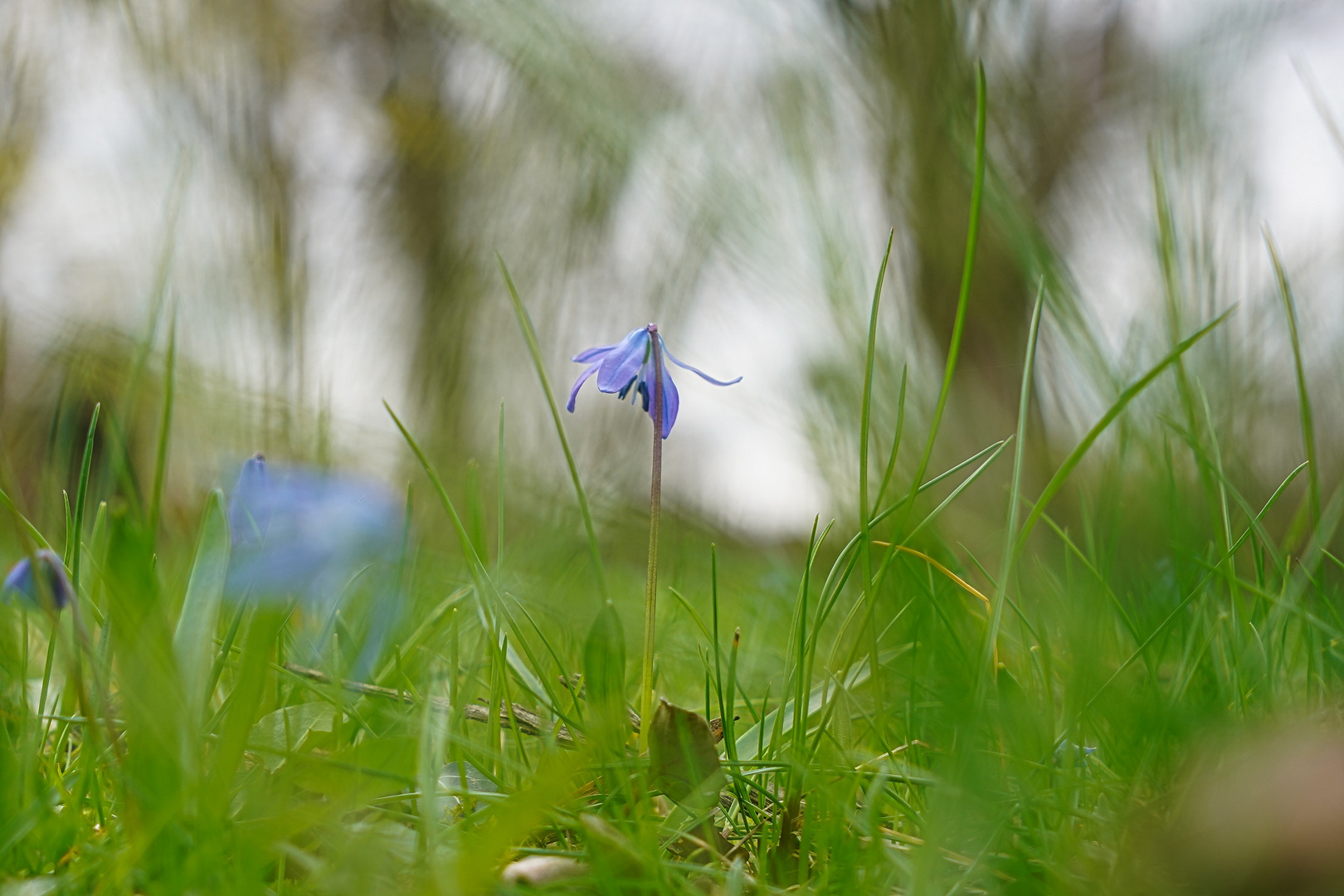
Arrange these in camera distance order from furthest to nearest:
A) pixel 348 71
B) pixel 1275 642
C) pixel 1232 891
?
pixel 348 71
pixel 1275 642
pixel 1232 891

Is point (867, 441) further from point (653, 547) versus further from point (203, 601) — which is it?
point (203, 601)

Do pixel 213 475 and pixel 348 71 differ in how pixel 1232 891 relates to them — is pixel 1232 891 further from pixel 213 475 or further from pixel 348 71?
pixel 348 71

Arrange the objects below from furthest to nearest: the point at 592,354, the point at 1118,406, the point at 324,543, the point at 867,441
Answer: the point at 592,354
the point at 324,543
the point at 867,441
the point at 1118,406

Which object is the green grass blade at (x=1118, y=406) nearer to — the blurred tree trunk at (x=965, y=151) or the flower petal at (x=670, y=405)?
the blurred tree trunk at (x=965, y=151)

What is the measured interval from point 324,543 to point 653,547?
0.27 meters

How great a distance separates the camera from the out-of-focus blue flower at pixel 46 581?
0.50 m

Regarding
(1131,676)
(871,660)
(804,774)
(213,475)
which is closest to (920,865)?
(804,774)

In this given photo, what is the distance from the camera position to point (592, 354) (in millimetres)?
792

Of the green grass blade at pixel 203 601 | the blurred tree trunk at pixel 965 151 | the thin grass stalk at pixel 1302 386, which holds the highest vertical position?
the blurred tree trunk at pixel 965 151

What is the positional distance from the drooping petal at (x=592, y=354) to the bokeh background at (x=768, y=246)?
0.06 meters

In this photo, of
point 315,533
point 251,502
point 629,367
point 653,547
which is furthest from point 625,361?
point 251,502

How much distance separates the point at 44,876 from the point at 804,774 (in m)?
0.43

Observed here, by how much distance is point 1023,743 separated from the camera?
458mm

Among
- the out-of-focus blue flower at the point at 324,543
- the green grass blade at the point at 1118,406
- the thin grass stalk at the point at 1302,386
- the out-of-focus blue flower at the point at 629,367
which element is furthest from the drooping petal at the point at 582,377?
the thin grass stalk at the point at 1302,386
